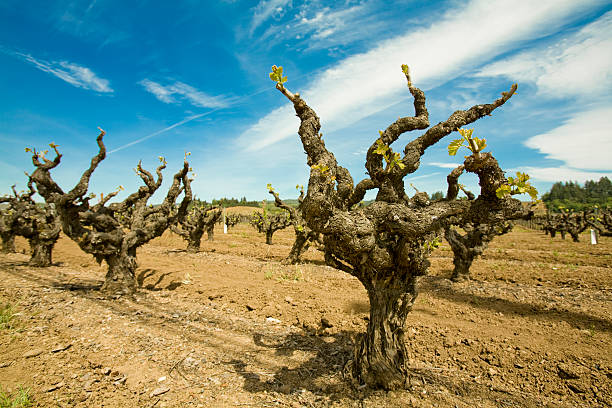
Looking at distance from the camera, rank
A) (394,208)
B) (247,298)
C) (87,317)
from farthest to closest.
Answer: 1. (247,298)
2. (87,317)
3. (394,208)

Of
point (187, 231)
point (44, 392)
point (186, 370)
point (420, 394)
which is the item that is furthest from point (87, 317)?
point (187, 231)

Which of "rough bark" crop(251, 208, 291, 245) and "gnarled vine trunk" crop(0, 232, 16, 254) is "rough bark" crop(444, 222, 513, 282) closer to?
"rough bark" crop(251, 208, 291, 245)

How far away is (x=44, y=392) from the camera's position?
4223 millimetres

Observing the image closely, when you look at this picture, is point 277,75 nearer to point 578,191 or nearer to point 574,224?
point 574,224

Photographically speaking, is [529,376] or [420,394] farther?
[529,376]

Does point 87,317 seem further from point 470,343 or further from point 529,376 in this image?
point 529,376

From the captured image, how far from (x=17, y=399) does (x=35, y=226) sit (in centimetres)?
1336

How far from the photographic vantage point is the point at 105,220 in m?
8.89

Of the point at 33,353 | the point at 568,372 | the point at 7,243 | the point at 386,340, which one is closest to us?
the point at 386,340

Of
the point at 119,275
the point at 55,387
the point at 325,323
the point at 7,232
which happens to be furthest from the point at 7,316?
the point at 7,232

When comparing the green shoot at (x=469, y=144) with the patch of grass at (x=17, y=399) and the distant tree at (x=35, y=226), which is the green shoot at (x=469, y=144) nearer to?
the patch of grass at (x=17, y=399)

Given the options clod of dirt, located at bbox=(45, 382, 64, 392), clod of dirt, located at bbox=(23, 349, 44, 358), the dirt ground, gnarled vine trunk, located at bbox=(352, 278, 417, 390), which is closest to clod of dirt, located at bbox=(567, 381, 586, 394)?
the dirt ground

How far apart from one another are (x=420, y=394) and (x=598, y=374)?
9.90 ft

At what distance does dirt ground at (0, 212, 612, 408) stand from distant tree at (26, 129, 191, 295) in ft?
3.13
